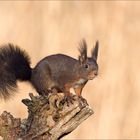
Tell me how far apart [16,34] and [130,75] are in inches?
46.2

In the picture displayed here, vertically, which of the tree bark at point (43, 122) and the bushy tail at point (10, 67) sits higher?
the bushy tail at point (10, 67)

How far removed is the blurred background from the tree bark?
3122 mm

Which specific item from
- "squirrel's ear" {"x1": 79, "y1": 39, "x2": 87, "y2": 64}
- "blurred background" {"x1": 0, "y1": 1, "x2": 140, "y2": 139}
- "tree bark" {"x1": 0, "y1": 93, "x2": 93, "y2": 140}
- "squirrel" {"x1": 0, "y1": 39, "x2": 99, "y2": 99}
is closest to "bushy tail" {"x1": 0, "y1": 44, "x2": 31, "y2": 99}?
"squirrel" {"x1": 0, "y1": 39, "x2": 99, "y2": 99}

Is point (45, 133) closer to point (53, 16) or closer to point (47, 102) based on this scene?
point (47, 102)

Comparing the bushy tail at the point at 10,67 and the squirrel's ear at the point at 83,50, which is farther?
the squirrel's ear at the point at 83,50

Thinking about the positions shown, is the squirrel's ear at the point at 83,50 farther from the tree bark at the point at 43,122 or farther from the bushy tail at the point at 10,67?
the tree bark at the point at 43,122

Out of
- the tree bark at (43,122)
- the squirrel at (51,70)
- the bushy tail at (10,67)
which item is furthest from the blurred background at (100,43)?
the tree bark at (43,122)

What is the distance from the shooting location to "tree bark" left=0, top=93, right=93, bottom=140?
14.5ft

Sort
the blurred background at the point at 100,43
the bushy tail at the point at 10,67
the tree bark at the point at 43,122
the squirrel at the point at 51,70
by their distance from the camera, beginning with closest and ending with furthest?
the tree bark at the point at 43,122 → the bushy tail at the point at 10,67 → the squirrel at the point at 51,70 → the blurred background at the point at 100,43

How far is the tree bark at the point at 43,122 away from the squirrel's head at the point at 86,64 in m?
0.96

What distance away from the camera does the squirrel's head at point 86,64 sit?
18.1ft

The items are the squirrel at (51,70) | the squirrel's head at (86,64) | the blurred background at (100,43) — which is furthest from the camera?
the blurred background at (100,43)

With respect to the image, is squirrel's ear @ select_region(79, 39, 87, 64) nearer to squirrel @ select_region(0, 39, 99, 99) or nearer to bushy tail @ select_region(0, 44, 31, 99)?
squirrel @ select_region(0, 39, 99, 99)

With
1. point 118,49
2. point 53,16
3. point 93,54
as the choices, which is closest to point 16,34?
point 53,16
